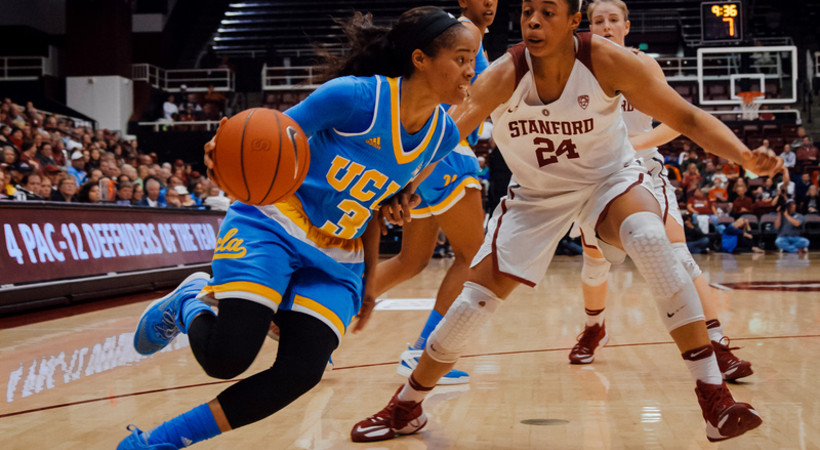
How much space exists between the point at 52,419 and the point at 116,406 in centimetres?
27

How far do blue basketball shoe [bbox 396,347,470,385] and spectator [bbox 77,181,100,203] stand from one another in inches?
206

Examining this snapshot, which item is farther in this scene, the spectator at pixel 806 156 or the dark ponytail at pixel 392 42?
the spectator at pixel 806 156

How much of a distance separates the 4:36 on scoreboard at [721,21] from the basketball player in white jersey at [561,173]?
13676 mm

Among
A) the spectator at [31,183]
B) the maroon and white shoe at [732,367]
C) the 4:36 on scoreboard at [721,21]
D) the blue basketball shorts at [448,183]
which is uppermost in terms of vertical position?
the 4:36 on scoreboard at [721,21]

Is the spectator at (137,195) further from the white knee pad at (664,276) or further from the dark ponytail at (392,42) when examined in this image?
the white knee pad at (664,276)

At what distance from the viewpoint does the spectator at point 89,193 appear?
7969 mm

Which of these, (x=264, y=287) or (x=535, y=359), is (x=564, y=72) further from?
(x=535, y=359)

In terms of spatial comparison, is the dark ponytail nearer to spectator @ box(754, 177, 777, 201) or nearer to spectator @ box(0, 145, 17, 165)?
spectator @ box(0, 145, 17, 165)

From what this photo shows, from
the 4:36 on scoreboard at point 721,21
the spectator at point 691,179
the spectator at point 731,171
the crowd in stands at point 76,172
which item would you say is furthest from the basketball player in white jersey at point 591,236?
the 4:36 on scoreboard at point 721,21

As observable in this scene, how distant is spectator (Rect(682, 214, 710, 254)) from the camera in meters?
13.8

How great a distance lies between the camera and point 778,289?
7699 millimetres

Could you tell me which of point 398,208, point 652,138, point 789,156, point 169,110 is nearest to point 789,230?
point 789,156

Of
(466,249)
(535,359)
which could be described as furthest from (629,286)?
(466,249)

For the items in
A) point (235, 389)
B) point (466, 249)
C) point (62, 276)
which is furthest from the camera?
point (62, 276)
